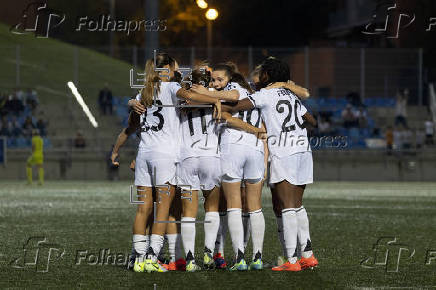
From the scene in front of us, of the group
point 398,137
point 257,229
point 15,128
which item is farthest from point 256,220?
point 398,137

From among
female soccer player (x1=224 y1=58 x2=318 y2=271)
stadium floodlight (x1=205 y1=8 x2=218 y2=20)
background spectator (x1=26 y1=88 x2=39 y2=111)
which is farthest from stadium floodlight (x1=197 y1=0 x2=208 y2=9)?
background spectator (x1=26 y1=88 x2=39 y2=111)

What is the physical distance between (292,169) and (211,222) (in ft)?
3.16

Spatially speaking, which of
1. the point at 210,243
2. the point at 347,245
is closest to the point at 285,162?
the point at 210,243

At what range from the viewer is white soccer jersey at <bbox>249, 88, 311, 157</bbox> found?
9.43 meters

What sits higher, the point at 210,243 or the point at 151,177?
the point at 151,177

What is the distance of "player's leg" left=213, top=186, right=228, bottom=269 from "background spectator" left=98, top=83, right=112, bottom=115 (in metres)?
29.6

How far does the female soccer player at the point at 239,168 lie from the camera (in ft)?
30.9

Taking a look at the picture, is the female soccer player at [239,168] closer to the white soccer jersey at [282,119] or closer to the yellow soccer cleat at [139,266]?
the white soccer jersey at [282,119]

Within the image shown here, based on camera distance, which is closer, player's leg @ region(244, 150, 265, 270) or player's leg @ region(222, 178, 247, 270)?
player's leg @ region(222, 178, 247, 270)

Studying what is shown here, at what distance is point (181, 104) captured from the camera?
30.2 ft

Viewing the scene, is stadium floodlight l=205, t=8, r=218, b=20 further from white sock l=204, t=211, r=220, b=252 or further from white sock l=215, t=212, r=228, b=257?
white sock l=204, t=211, r=220, b=252

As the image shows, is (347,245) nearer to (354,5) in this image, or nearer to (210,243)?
(210,243)

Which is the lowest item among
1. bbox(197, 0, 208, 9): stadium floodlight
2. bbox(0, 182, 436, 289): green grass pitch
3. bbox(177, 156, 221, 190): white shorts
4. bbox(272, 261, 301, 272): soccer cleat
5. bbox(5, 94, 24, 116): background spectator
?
bbox(0, 182, 436, 289): green grass pitch

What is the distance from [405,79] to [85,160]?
1384 cm
